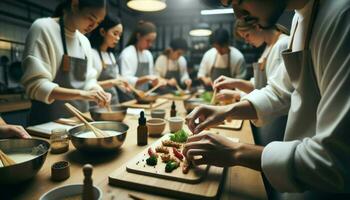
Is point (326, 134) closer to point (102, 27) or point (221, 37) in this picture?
point (102, 27)

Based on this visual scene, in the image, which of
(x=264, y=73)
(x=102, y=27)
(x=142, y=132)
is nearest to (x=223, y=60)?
(x=264, y=73)

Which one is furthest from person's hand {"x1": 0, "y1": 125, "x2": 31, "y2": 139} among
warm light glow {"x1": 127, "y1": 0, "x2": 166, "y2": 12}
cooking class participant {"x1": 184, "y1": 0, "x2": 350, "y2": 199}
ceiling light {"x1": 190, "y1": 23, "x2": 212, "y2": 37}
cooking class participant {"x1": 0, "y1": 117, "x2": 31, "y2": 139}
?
ceiling light {"x1": 190, "y1": 23, "x2": 212, "y2": 37}

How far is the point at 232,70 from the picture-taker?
459 cm

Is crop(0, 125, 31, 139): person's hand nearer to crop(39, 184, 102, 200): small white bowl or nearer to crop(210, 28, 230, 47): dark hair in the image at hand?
crop(39, 184, 102, 200): small white bowl

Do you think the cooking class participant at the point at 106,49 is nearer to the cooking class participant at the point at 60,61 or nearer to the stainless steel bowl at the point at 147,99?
the stainless steel bowl at the point at 147,99

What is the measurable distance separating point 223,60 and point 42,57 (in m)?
3.50

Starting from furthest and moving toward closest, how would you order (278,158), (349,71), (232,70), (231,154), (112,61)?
(232,70)
(112,61)
(231,154)
(278,158)
(349,71)

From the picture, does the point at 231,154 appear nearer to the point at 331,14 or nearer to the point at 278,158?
the point at 278,158

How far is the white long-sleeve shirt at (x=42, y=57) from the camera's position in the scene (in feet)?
6.20

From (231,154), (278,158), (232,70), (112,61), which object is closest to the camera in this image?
(278,158)

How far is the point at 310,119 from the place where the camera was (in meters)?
1.02

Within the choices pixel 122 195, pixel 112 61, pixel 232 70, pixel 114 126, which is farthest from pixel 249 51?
pixel 122 195

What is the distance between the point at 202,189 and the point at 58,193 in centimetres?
53

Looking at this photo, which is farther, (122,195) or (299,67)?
(299,67)
